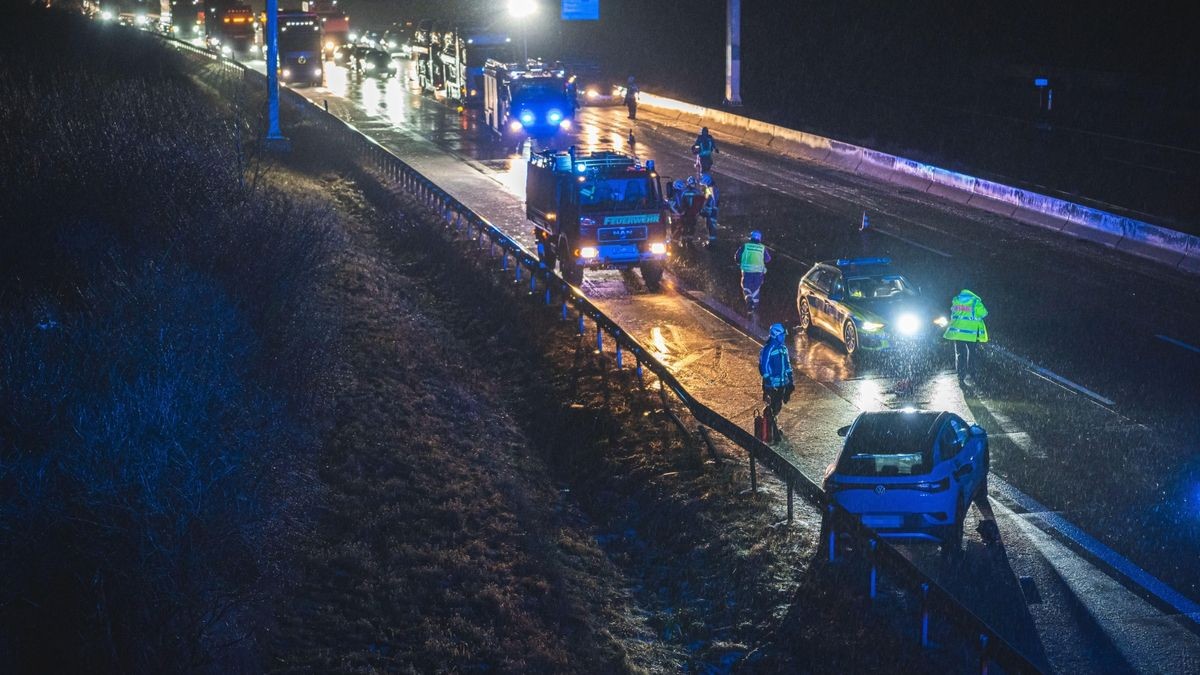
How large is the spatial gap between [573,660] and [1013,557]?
14.1 ft

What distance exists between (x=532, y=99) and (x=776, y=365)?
31422 millimetres

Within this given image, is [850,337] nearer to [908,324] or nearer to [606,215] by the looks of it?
[908,324]

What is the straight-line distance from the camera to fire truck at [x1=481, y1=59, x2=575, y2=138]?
4484 centimetres

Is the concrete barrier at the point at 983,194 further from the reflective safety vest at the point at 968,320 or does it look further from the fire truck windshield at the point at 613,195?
the fire truck windshield at the point at 613,195

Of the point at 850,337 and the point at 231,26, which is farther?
the point at 231,26

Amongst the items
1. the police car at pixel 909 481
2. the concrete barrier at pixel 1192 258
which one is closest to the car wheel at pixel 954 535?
the police car at pixel 909 481

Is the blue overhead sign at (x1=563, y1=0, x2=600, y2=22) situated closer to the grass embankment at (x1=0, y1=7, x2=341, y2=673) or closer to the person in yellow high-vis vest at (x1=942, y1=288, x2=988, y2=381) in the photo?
the grass embankment at (x1=0, y1=7, x2=341, y2=673)

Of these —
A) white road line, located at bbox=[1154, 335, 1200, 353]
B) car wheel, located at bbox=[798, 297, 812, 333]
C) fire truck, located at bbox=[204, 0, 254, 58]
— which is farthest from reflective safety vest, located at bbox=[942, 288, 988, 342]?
fire truck, located at bbox=[204, 0, 254, 58]

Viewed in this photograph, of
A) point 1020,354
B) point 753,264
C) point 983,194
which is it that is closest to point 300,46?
point 983,194

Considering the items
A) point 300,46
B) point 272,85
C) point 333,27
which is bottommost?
point 272,85

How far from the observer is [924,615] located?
33.9 ft

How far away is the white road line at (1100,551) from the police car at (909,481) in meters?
1.13

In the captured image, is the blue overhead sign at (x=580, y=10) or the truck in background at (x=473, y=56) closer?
the truck in background at (x=473, y=56)

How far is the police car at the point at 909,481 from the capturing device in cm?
1170
